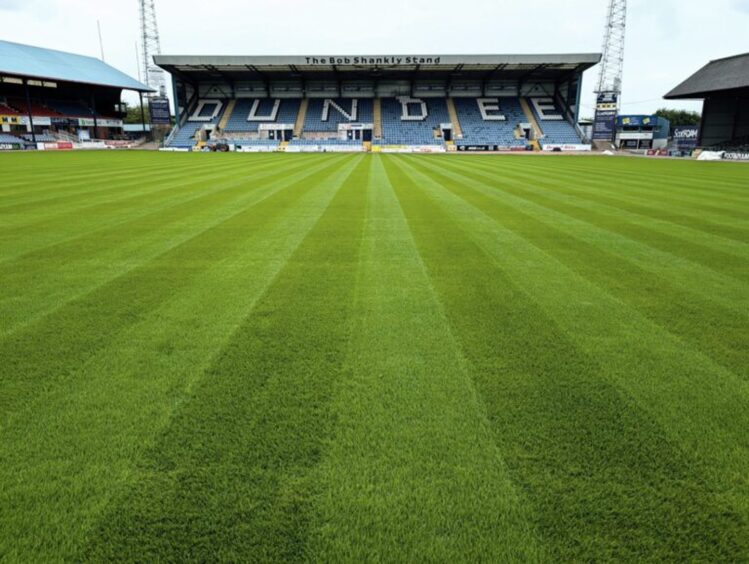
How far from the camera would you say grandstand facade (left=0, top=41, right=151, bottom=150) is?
4588 cm

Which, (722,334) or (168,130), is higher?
(168,130)

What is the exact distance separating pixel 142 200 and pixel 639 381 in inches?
421

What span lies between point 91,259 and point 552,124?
5779 centimetres

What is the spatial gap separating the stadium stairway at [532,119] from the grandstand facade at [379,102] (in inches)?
4.9

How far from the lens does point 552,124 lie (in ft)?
178

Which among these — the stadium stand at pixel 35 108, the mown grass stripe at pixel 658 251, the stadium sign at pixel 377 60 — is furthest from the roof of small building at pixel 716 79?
the stadium stand at pixel 35 108

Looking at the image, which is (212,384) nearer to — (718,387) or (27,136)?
(718,387)

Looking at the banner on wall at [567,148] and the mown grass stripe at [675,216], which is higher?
the banner on wall at [567,148]

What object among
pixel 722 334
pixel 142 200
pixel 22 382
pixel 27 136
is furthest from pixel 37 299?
pixel 27 136

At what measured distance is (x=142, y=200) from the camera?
412 inches

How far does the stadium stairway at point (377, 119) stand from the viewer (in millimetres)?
53959

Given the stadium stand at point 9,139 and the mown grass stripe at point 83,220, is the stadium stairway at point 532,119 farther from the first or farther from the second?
the stadium stand at point 9,139

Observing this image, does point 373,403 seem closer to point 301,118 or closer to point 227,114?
point 301,118

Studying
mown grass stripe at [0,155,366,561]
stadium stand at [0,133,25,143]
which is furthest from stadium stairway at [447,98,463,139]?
mown grass stripe at [0,155,366,561]
